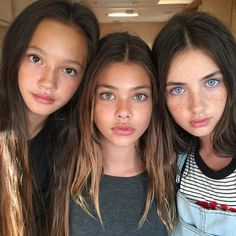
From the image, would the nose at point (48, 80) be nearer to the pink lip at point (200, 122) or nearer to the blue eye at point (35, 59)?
the blue eye at point (35, 59)

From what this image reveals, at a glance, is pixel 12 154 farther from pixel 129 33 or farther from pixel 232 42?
pixel 232 42

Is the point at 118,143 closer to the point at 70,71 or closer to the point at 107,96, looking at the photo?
the point at 107,96

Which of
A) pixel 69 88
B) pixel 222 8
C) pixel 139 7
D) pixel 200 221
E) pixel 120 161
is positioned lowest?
pixel 200 221

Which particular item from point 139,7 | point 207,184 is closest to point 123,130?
point 207,184

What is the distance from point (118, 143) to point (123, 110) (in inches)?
3.7

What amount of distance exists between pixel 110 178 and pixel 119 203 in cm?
7

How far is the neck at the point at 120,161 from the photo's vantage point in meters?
0.92

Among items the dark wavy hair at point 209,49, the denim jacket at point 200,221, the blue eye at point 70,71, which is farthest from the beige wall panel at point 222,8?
the denim jacket at point 200,221

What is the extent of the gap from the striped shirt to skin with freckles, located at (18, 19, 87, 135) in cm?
38

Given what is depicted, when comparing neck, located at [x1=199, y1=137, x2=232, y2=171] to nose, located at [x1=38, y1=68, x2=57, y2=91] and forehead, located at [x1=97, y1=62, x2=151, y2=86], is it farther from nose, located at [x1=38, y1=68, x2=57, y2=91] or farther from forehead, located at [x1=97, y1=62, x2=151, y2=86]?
nose, located at [x1=38, y1=68, x2=57, y2=91]

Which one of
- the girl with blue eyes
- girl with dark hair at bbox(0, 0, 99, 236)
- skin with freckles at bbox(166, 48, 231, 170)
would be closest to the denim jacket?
the girl with blue eyes

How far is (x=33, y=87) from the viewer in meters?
0.85

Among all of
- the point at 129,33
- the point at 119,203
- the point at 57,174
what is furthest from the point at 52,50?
the point at 119,203

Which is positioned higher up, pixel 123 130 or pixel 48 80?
pixel 48 80
